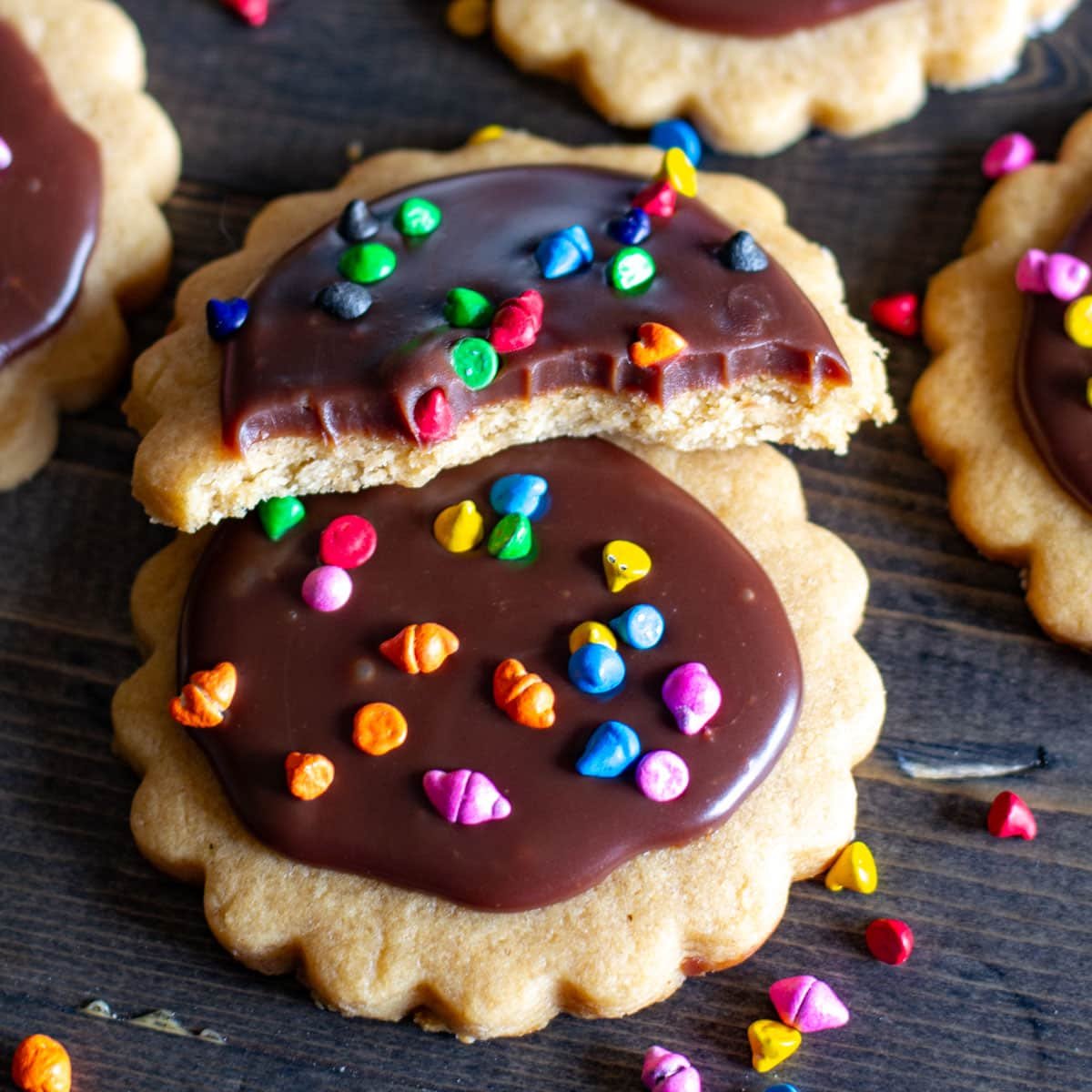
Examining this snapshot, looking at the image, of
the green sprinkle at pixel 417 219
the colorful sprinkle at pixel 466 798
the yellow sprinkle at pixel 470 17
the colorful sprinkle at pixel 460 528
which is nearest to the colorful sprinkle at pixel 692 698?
the colorful sprinkle at pixel 466 798

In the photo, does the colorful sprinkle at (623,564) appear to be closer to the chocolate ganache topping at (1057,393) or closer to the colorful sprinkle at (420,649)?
the colorful sprinkle at (420,649)

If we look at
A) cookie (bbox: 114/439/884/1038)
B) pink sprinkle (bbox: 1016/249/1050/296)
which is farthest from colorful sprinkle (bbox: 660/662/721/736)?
pink sprinkle (bbox: 1016/249/1050/296)

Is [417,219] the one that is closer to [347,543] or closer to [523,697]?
[347,543]

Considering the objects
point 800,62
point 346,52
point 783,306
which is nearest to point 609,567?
point 783,306

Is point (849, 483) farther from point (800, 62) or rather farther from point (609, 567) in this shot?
point (800, 62)

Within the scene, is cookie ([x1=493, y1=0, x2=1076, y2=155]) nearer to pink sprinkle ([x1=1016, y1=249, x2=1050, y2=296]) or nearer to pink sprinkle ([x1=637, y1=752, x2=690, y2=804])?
pink sprinkle ([x1=1016, y1=249, x2=1050, y2=296])

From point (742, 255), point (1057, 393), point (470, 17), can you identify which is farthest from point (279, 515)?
point (1057, 393)
